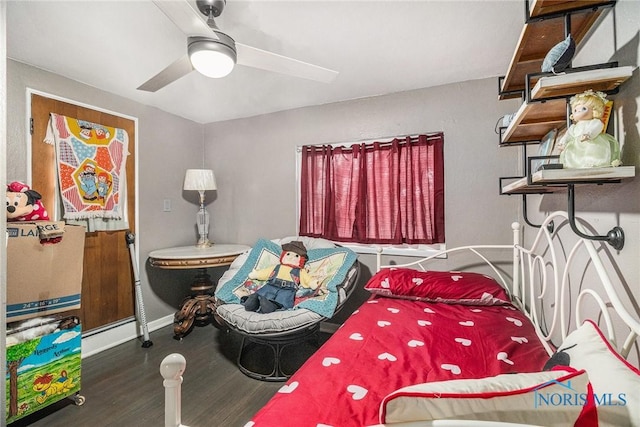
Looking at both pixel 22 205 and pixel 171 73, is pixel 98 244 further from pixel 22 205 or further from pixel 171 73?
pixel 171 73

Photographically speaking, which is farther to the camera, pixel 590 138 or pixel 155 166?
pixel 155 166

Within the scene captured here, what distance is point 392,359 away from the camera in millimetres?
1201

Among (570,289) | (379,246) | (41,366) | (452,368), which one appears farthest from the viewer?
(379,246)

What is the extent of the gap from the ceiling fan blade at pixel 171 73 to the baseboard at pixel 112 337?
2.17 meters

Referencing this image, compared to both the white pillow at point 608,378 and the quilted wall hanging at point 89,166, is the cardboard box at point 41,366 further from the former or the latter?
the white pillow at point 608,378

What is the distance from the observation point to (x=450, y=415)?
59 cm

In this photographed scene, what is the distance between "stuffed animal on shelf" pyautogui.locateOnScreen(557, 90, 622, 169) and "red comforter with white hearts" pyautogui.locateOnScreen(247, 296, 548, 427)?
0.78 metres

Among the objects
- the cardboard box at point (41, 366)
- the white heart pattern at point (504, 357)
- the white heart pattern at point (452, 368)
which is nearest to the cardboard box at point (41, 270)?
the cardboard box at point (41, 366)

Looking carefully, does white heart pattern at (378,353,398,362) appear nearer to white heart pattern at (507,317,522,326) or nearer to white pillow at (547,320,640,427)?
white pillow at (547,320,640,427)

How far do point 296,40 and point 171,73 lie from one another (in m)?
0.79

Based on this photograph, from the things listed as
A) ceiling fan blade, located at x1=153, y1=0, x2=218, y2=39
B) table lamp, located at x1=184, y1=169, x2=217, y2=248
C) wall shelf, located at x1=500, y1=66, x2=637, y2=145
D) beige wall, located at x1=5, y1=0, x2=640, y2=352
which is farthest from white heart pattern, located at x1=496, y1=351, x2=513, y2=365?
table lamp, located at x1=184, y1=169, x2=217, y2=248

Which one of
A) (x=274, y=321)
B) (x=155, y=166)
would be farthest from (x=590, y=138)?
(x=155, y=166)

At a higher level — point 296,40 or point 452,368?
point 296,40

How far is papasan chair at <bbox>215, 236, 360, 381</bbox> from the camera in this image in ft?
6.53
